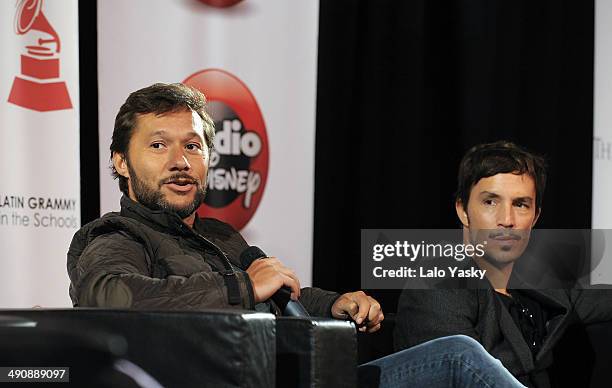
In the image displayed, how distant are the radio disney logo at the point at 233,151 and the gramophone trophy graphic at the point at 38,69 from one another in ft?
1.60

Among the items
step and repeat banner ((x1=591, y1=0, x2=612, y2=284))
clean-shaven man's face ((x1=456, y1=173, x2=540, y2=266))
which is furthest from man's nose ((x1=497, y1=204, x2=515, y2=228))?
step and repeat banner ((x1=591, y1=0, x2=612, y2=284))

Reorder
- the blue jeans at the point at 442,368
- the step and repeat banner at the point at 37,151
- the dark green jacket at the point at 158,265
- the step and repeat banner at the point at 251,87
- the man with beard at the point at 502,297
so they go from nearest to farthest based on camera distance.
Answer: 1. the dark green jacket at the point at 158,265
2. the blue jeans at the point at 442,368
3. the man with beard at the point at 502,297
4. the step and repeat banner at the point at 37,151
5. the step and repeat banner at the point at 251,87

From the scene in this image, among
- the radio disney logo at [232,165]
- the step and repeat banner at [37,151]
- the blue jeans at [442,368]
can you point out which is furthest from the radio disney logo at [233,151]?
the blue jeans at [442,368]

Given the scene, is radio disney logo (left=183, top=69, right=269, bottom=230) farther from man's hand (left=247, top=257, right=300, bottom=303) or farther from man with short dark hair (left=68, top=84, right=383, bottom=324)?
man's hand (left=247, top=257, right=300, bottom=303)

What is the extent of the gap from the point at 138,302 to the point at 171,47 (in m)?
1.80

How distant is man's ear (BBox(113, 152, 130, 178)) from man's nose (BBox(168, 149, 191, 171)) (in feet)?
0.41

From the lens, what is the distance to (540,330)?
2.43 m

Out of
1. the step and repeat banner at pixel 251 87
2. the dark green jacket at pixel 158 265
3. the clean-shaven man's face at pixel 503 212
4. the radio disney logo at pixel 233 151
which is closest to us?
the dark green jacket at pixel 158 265

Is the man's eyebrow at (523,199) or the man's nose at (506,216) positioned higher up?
the man's eyebrow at (523,199)

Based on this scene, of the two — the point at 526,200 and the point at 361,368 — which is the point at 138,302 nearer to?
the point at 361,368

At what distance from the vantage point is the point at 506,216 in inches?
103

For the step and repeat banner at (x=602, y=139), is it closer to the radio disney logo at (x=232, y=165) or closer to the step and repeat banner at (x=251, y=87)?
the step and repeat banner at (x=251, y=87)

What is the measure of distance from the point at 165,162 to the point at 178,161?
3 centimetres

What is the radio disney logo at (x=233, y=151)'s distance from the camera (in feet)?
11.3
